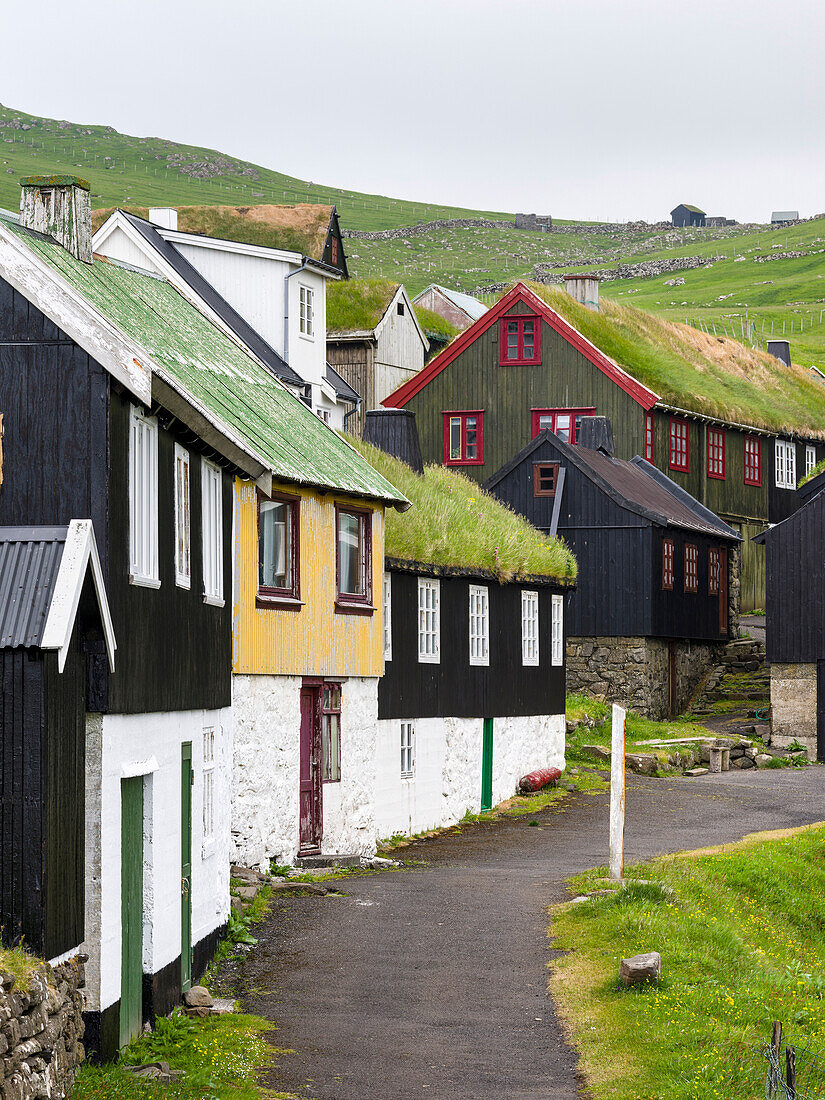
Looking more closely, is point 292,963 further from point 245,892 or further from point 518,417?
point 518,417

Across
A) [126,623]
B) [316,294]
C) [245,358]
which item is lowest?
[126,623]

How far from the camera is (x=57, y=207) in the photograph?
585 inches

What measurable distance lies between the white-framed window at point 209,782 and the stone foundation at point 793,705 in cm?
2561

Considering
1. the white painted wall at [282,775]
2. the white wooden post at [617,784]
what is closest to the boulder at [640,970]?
the white wooden post at [617,784]

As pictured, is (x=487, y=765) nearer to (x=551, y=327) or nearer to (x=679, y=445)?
(x=551, y=327)

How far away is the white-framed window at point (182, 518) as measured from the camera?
13227mm

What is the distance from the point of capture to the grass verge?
11844 mm

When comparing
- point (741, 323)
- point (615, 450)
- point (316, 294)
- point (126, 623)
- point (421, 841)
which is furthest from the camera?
point (741, 323)

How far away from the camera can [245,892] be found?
18406 millimetres

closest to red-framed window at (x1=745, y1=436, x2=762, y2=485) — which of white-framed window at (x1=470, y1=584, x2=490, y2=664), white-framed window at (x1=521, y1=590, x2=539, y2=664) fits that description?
white-framed window at (x1=521, y1=590, x2=539, y2=664)

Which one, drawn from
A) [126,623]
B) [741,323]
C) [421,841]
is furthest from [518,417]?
[741,323]

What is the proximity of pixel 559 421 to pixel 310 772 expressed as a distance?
87.2ft

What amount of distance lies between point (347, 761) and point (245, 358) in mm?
6102

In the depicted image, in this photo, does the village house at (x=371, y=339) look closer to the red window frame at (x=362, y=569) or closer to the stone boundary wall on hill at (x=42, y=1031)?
the red window frame at (x=362, y=569)
